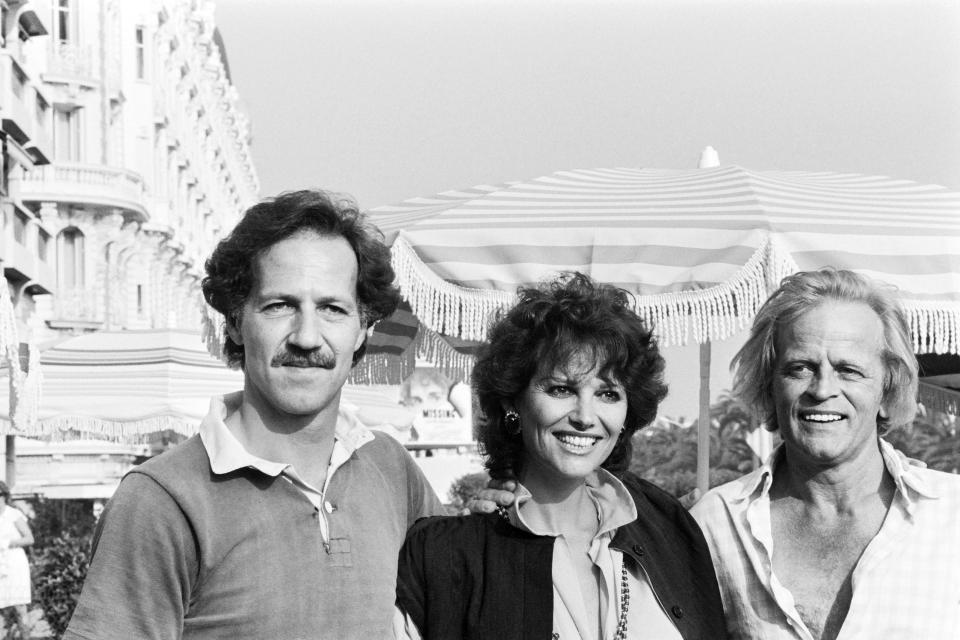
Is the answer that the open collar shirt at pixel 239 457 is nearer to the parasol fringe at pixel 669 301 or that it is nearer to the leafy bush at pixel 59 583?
the parasol fringe at pixel 669 301

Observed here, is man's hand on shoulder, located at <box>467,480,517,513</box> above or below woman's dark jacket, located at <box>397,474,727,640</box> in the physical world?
above

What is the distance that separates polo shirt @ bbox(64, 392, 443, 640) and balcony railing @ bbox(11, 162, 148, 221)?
30.8m

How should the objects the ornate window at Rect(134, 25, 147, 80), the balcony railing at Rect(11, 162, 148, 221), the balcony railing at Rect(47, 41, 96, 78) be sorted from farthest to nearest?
the ornate window at Rect(134, 25, 147, 80)
the balcony railing at Rect(47, 41, 96, 78)
the balcony railing at Rect(11, 162, 148, 221)

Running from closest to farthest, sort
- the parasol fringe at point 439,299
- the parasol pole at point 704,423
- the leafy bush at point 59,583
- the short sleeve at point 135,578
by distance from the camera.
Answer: the short sleeve at point 135,578 → the parasol fringe at point 439,299 → the parasol pole at point 704,423 → the leafy bush at point 59,583

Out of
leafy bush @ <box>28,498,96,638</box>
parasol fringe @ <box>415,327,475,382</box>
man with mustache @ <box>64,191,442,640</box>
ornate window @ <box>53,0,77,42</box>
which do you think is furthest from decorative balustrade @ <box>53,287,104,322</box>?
man with mustache @ <box>64,191,442,640</box>

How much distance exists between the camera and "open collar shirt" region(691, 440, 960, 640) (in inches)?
132

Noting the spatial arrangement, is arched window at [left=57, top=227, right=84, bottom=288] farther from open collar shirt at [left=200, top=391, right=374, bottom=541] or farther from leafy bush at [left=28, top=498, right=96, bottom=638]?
open collar shirt at [left=200, top=391, right=374, bottom=541]

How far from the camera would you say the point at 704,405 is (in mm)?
7031

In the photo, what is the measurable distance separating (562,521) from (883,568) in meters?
0.87

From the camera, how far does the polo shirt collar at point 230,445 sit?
2.91 m

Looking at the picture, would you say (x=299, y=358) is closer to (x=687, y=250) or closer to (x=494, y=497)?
(x=494, y=497)

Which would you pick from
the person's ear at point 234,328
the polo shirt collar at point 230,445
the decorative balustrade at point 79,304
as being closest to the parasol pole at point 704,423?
the polo shirt collar at point 230,445

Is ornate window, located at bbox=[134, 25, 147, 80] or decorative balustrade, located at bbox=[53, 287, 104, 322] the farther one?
ornate window, located at bbox=[134, 25, 147, 80]

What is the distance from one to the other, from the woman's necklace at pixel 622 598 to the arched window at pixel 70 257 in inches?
1279
